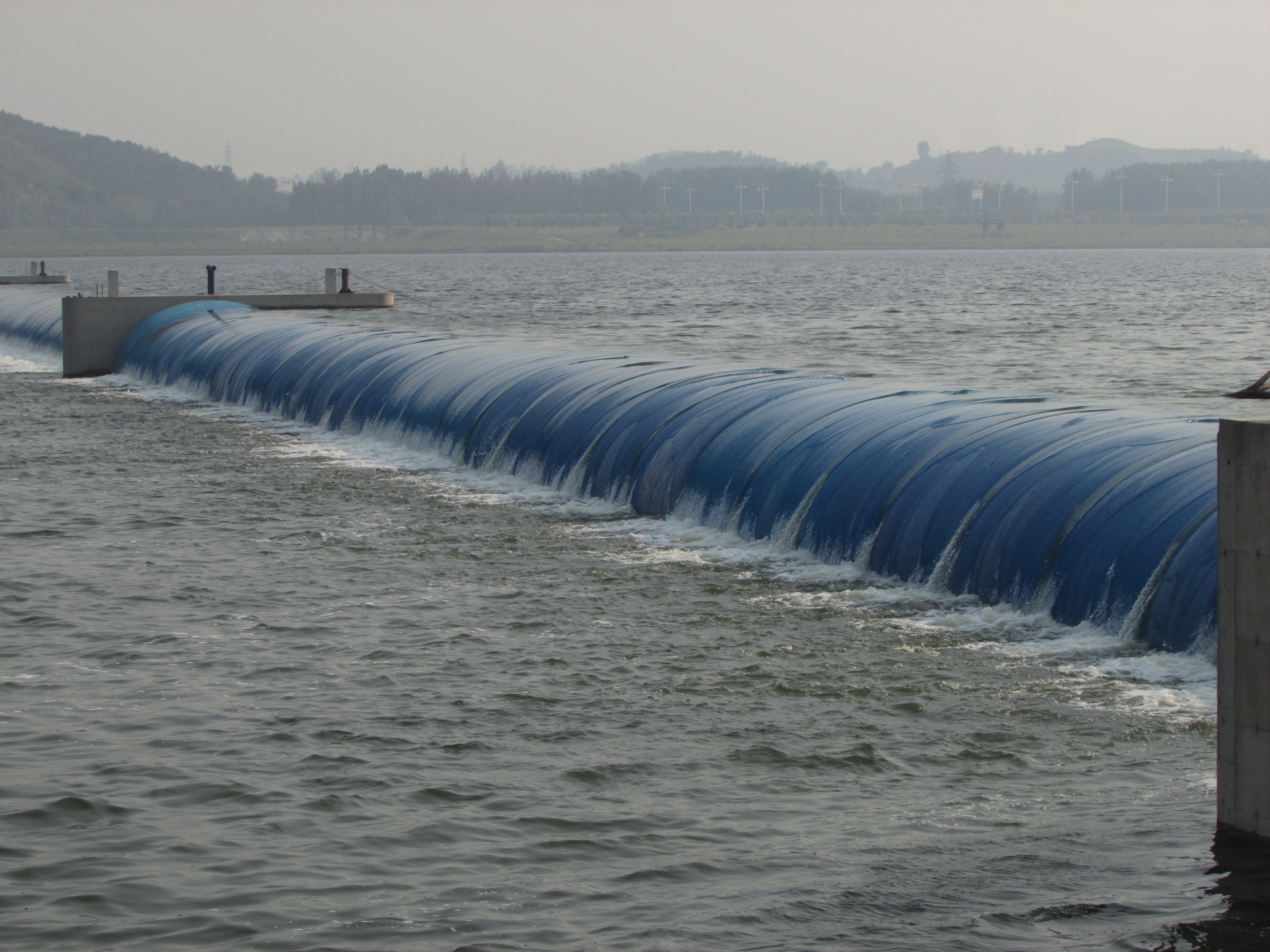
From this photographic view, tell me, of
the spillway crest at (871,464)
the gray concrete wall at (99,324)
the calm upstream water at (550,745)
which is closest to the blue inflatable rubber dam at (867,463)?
the spillway crest at (871,464)

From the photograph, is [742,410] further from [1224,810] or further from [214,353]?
[214,353]

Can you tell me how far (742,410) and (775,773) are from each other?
1072 cm

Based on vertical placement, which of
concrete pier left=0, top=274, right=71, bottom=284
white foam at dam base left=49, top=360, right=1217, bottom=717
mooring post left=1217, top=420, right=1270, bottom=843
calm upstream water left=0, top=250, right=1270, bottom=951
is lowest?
calm upstream water left=0, top=250, right=1270, bottom=951

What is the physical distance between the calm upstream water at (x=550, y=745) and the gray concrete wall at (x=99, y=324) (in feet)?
74.3

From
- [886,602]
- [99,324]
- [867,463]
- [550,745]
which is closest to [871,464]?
[867,463]

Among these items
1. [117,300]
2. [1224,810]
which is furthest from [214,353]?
[1224,810]

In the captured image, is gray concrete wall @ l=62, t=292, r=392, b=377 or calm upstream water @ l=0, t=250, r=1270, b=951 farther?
gray concrete wall @ l=62, t=292, r=392, b=377

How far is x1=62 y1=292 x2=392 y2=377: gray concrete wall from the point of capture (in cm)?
4225

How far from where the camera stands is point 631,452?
20.4 m

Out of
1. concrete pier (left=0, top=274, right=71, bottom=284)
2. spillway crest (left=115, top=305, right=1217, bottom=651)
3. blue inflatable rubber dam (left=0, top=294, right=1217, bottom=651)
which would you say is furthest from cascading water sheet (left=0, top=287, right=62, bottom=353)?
spillway crest (left=115, top=305, right=1217, bottom=651)

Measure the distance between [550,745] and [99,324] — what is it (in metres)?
36.6

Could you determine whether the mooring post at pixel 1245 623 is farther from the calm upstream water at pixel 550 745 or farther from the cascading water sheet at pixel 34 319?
the cascading water sheet at pixel 34 319

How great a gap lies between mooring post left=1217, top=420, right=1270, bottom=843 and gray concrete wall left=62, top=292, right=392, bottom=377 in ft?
126

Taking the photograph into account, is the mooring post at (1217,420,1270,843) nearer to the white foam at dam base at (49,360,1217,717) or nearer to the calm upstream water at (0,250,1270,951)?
the calm upstream water at (0,250,1270,951)
